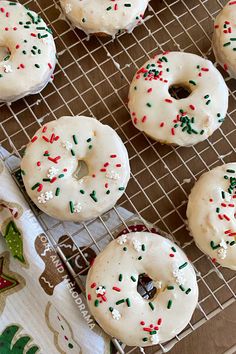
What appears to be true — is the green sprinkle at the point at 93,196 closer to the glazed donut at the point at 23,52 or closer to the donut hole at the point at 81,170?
the donut hole at the point at 81,170

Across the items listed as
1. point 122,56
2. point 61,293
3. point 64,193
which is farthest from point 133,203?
point 122,56

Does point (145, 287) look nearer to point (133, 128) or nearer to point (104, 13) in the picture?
point (133, 128)

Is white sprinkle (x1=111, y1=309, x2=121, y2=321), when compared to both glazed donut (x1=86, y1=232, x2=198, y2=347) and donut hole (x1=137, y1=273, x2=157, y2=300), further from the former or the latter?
donut hole (x1=137, y1=273, x2=157, y2=300)

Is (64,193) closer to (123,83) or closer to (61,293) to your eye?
(61,293)

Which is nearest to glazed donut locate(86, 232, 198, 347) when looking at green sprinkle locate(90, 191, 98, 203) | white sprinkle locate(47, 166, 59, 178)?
green sprinkle locate(90, 191, 98, 203)

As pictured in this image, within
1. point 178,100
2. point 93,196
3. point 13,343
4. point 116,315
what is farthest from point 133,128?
point 13,343

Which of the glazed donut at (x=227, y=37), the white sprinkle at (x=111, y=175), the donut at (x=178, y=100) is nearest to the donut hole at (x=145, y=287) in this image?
the white sprinkle at (x=111, y=175)
